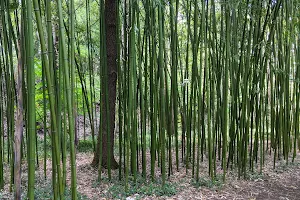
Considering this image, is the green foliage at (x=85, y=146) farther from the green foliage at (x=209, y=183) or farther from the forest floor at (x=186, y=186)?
the green foliage at (x=209, y=183)

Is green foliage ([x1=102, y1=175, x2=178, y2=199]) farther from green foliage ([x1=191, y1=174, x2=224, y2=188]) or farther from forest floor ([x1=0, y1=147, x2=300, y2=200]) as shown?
green foliage ([x1=191, y1=174, x2=224, y2=188])

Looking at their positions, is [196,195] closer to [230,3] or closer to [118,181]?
[118,181]

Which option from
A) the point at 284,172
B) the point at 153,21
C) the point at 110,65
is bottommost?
the point at 284,172

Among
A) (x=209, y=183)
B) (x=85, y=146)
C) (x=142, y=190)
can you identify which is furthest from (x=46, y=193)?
(x=85, y=146)

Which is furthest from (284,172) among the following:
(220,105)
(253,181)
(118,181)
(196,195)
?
(118,181)

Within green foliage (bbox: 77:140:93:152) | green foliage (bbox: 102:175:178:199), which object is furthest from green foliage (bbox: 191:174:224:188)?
green foliage (bbox: 77:140:93:152)

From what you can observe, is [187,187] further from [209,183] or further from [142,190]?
[142,190]

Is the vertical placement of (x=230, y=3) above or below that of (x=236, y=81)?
above

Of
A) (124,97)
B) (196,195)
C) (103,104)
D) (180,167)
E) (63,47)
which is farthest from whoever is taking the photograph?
(180,167)

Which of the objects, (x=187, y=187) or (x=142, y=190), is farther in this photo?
(x=187, y=187)

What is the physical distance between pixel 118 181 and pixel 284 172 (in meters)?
1.88

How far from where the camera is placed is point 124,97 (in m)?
2.89

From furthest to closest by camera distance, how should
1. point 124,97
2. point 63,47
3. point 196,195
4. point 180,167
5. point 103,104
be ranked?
point 180,167 → point 103,104 → point 124,97 → point 196,195 → point 63,47

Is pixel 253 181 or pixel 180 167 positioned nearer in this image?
pixel 253 181
